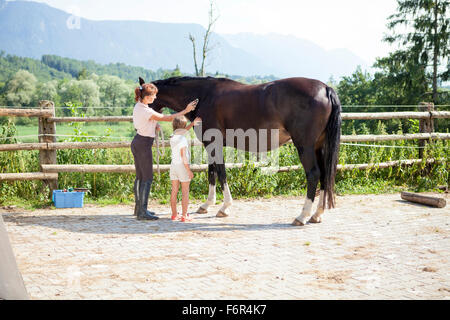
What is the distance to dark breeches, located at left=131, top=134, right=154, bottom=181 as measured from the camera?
595cm

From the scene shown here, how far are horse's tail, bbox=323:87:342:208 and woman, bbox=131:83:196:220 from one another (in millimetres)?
1866

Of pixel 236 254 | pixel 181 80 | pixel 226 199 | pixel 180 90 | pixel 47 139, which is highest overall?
pixel 181 80

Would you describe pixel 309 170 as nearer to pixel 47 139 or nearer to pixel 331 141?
pixel 331 141

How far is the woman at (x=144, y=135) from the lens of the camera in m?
5.82

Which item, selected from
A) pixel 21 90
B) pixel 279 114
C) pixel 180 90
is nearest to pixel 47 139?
pixel 180 90

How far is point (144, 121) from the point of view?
586cm

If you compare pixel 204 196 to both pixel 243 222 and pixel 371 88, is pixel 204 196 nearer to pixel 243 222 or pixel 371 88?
pixel 243 222

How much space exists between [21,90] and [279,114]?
87858 mm

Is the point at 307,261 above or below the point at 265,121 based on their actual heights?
below

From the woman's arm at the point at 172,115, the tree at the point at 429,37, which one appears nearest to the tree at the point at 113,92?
the tree at the point at 429,37

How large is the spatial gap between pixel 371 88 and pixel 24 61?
466ft

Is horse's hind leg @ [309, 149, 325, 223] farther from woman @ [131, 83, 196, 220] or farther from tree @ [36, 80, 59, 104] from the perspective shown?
tree @ [36, 80, 59, 104]
